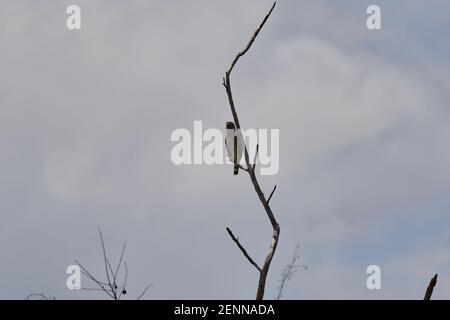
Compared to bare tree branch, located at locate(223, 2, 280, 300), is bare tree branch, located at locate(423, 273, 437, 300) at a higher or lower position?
lower

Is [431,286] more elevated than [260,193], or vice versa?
[260,193]

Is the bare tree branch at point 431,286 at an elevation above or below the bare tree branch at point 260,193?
below

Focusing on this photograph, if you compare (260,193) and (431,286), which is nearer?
(431,286)

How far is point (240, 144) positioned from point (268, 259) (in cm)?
735
